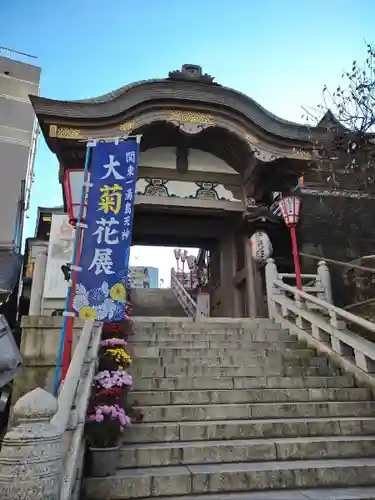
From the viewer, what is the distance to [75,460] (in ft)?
10.2

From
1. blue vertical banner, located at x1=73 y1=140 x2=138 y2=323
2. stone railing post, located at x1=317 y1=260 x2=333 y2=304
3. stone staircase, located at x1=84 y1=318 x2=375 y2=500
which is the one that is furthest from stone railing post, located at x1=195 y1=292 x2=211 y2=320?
blue vertical banner, located at x1=73 y1=140 x2=138 y2=323

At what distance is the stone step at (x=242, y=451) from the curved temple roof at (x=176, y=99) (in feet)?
28.5

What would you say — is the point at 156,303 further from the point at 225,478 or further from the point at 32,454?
the point at 32,454

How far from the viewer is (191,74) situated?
38.5 ft

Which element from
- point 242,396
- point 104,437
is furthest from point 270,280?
point 104,437

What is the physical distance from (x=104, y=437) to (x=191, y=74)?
10.8m

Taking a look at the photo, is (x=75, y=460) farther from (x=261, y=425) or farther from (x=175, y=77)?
(x=175, y=77)

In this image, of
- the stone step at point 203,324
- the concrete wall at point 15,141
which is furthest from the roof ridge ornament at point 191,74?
the concrete wall at point 15,141

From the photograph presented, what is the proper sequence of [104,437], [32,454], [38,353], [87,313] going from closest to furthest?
[32,454] → [104,437] → [87,313] → [38,353]

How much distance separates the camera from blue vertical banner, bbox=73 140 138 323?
5.26m

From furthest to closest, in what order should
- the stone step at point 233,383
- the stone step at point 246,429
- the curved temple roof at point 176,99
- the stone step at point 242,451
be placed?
the curved temple roof at point 176,99 < the stone step at point 233,383 < the stone step at point 246,429 < the stone step at point 242,451

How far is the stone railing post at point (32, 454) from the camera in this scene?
1.92 m

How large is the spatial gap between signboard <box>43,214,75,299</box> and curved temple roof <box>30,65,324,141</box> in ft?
9.50

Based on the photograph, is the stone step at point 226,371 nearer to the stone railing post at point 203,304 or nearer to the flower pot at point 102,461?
the flower pot at point 102,461
